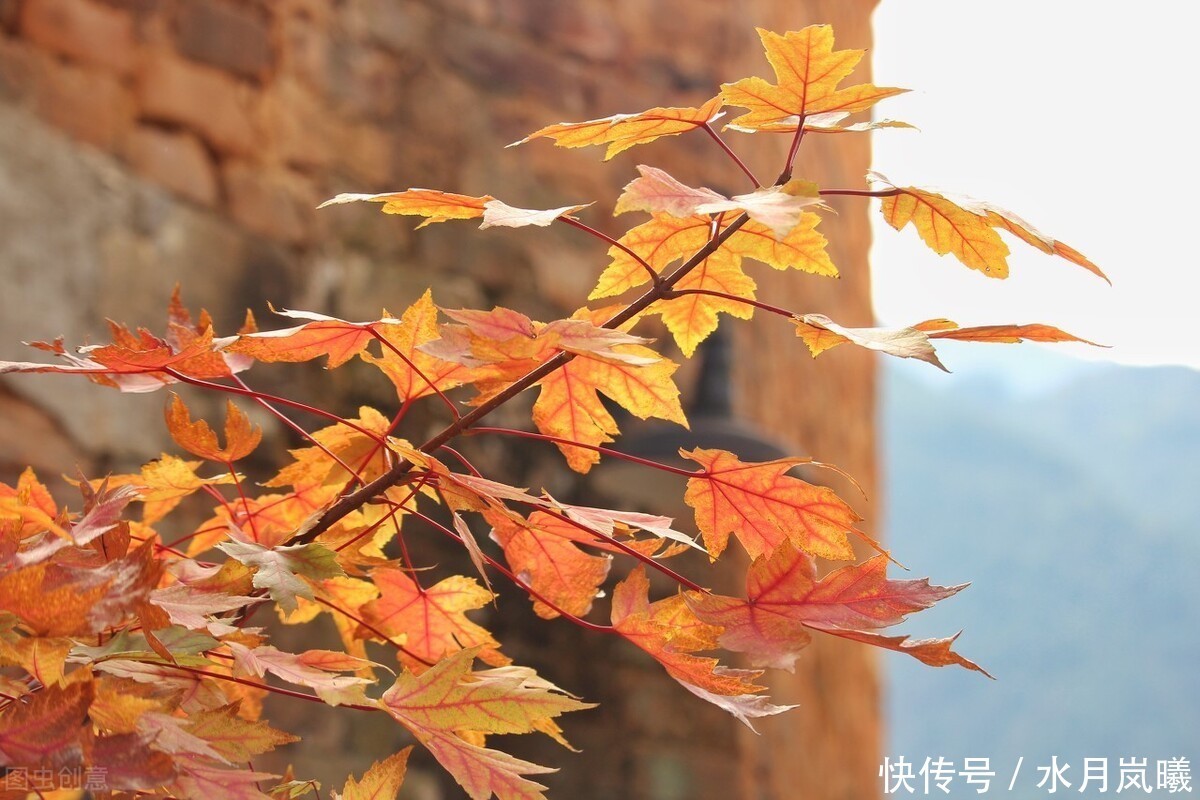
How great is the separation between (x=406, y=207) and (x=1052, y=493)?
94.9 ft

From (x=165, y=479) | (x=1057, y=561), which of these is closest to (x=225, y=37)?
(x=165, y=479)

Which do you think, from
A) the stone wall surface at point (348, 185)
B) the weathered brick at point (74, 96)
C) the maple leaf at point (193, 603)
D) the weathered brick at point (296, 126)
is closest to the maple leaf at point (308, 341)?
the maple leaf at point (193, 603)

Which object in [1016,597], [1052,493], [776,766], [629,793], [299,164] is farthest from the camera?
[1052,493]

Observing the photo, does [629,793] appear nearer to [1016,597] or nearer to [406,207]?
[406,207]

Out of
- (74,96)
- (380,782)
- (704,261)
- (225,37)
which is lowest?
(380,782)

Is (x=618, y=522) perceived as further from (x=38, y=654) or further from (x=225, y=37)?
(x=225, y=37)

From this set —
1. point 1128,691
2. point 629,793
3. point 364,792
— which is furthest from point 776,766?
point 1128,691

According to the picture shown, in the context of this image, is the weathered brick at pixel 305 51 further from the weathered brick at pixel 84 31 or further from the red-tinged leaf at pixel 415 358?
the red-tinged leaf at pixel 415 358

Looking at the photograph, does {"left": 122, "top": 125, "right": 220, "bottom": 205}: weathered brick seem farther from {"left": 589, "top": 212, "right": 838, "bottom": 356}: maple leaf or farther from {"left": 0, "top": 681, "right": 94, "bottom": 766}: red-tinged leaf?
{"left": 0, "top": 681, "right": 94, "bottom": 766}: red-tinged leaf

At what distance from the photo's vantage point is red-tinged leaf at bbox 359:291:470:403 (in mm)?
598

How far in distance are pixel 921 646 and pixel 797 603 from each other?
6 cm

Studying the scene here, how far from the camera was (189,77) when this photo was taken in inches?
77.3

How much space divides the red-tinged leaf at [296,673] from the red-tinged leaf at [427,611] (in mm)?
146

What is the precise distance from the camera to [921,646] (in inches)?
20.4
